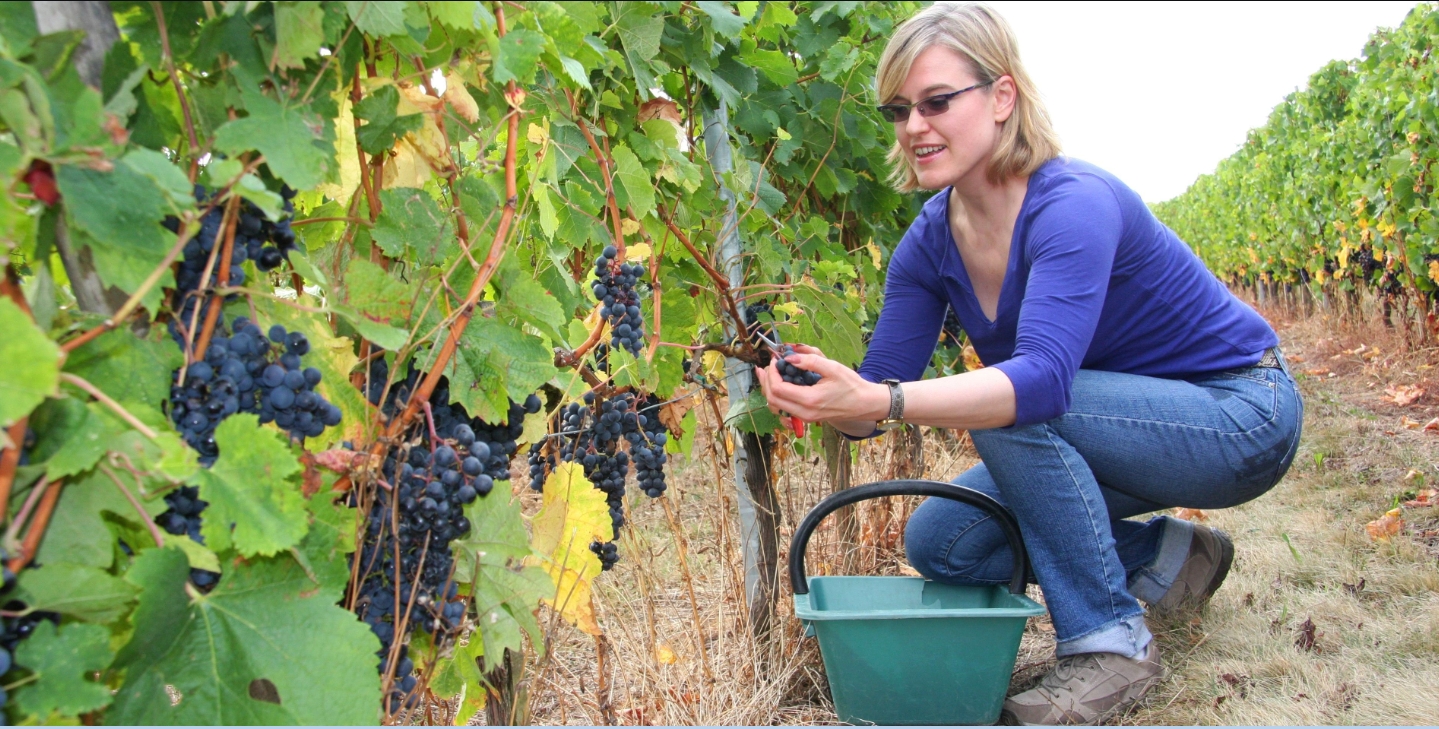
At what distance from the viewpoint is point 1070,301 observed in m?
1.98

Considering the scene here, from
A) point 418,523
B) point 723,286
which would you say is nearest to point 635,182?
point 723,286

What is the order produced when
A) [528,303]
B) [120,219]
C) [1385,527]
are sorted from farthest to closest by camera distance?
[1385,527], [528,303], [120,219]

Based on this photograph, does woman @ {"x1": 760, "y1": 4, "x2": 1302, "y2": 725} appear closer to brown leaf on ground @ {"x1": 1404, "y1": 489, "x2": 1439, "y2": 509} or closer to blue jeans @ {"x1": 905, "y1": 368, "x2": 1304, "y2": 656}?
blue jeans @ {"x1": 905, "y1": 368, "x2": 1304, "y2": 656}

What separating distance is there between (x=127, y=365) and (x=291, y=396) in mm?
144

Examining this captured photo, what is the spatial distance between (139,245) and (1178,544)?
2.64 m

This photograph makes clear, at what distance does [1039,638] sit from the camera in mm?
2920

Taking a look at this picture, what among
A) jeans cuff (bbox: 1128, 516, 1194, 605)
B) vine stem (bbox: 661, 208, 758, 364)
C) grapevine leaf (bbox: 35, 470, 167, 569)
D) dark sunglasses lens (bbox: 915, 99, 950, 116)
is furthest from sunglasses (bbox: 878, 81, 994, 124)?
grapevine leaf (bbox: 35, 470, 167, 569)

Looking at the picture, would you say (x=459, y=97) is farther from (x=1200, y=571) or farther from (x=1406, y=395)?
(x=1406, y=395)

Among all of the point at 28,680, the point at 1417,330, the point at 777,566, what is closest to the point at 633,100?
the point at 777,566

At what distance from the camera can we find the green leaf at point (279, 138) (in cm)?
Answer: 96

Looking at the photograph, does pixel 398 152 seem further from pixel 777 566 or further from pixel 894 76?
pixel 777 566

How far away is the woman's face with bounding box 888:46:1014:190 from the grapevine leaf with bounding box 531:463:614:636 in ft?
3.67

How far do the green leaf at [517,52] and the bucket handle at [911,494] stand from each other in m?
1.26

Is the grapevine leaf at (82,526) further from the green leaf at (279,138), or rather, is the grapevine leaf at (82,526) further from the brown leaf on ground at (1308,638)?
the brown leaf on ground at (1308,638)
